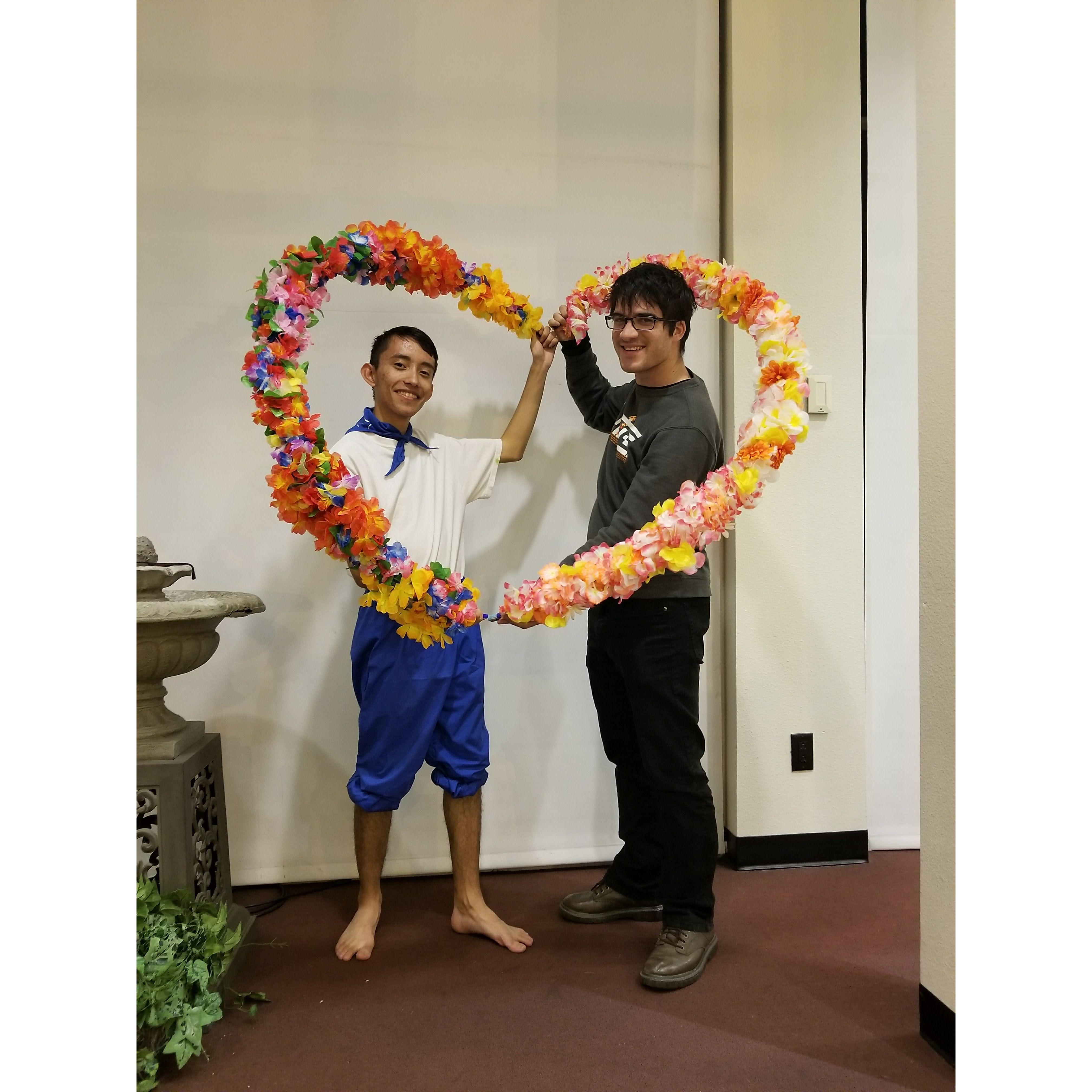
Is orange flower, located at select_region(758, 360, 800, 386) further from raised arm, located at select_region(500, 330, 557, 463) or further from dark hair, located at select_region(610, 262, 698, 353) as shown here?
raised arm, located at select_region(500, 330, 557, 463)

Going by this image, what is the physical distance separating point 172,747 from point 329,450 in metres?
0.95

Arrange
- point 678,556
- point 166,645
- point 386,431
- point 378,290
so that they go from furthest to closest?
point 378,290
point 386,431
point 166,645
point 678,556

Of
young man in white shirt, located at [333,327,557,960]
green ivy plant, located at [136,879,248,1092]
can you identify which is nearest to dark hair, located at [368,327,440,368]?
young man in white shirt, located at [333,327,557,960]

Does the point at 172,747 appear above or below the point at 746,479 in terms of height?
below

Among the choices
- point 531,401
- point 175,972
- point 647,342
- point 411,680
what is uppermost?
point 647,342

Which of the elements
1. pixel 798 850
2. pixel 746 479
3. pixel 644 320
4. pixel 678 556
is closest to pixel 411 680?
pixel 678 556

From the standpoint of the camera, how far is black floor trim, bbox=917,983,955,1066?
1.88 meters

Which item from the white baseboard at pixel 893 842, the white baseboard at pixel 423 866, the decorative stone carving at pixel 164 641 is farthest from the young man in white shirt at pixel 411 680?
the white baseboard at pixel 893 842

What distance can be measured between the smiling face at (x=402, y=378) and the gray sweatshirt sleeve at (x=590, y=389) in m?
0.46

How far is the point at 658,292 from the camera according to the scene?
2.29 m

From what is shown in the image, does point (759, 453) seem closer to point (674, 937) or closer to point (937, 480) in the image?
point (937, 480)

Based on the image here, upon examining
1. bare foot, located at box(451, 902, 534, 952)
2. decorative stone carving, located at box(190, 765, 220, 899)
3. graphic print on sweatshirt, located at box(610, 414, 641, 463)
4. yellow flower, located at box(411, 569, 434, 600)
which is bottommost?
bare foot, located at box(451, 902, 534, 952)
